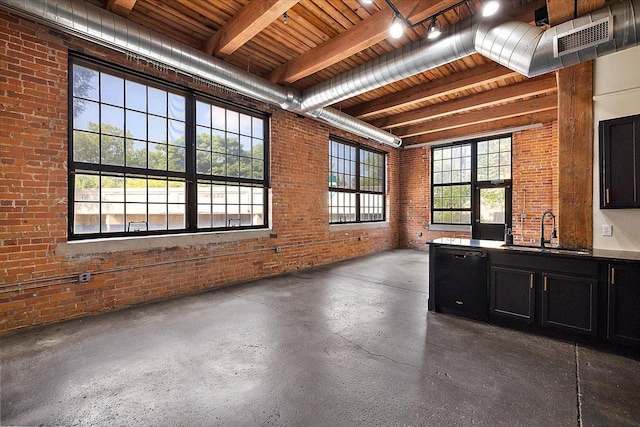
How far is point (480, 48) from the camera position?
3283mm

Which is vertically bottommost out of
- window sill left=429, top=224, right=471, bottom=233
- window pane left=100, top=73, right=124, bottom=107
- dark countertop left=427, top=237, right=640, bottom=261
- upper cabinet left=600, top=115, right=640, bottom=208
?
window sill left=429, top=224, right=471, bottom=233

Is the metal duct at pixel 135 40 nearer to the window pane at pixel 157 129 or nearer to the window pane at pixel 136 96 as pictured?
the window pane at pixel 136 96

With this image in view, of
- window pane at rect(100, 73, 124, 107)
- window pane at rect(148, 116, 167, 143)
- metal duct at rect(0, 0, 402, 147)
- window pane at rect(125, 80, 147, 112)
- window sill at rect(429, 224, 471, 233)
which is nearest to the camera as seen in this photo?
metal duct at rect(0, 0, 402, 147)

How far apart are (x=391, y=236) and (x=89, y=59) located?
319 inches

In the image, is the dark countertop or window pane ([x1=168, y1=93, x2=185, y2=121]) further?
window pane ([x1=168, y1=93, x2=185, y2=121])

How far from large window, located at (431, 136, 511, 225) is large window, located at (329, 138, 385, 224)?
1.68m

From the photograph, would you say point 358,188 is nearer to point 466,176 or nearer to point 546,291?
point 466,176

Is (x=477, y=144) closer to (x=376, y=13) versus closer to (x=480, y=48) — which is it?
(x=480, y=48)

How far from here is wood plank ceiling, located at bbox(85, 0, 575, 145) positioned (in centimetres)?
327

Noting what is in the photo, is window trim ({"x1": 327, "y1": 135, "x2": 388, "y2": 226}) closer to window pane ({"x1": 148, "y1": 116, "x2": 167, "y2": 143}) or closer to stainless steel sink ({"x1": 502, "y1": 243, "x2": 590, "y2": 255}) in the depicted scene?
window pane ({"x1": 148, "y1": 116, "x2": 167, "y2": 143})

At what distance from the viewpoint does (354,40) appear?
12.1 feet

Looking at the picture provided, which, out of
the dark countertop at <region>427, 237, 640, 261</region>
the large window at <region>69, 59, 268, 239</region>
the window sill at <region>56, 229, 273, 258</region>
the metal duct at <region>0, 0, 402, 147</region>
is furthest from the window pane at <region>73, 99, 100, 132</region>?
the dark countertop at <region>427, 237, 640, 261</region>

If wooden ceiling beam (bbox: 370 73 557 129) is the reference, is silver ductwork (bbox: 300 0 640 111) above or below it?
below

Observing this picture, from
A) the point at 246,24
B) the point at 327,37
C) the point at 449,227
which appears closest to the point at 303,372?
the point at 246,24
